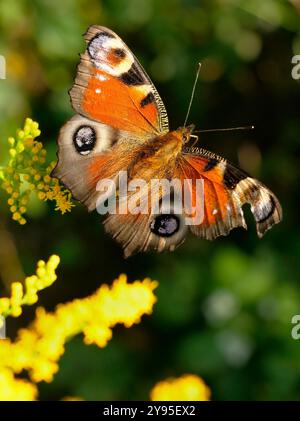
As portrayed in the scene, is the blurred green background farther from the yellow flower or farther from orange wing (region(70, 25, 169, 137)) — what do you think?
the yellow flower

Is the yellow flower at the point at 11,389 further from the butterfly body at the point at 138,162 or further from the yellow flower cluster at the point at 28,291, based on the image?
the butterfly body at the point at 138,162

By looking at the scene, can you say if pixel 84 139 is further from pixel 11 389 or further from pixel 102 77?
pixel 11 389

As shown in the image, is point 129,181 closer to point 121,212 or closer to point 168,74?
point 121,212

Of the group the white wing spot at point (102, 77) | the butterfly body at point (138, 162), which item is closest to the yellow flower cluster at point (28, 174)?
the butterfly body at point (138, 162)

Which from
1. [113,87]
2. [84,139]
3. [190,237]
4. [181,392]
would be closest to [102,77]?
[113,87]

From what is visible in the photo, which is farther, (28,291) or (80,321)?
(80,321)
